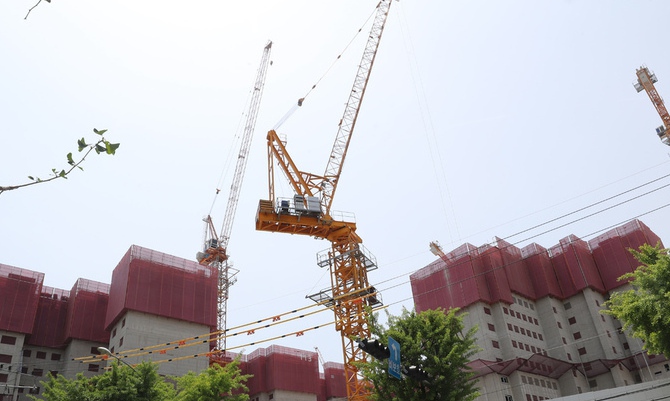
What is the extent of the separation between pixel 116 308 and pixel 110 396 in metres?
44.0

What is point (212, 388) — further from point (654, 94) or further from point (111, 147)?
point (654, 94)

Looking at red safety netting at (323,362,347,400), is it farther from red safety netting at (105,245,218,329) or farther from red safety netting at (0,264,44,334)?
red safety netting at (0,264,44,334)

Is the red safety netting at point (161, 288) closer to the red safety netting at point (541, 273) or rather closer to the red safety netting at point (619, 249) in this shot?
the red safety netting at point (541, 273)

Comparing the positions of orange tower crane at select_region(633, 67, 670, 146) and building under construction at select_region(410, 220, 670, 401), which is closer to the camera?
building under construction at select_region(410, 220, 670, 401)

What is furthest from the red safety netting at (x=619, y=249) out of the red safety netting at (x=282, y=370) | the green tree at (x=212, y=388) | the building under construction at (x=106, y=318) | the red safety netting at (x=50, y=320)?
the red safety netting at (x=50, y=320)

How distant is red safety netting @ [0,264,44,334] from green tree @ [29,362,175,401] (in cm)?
4345

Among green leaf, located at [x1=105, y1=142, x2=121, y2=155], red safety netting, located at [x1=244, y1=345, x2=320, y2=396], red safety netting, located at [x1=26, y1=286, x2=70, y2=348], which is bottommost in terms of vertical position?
green leaf, located at [x1=105, y1=142, x2=121, y2=155]

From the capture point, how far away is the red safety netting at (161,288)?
74850mm

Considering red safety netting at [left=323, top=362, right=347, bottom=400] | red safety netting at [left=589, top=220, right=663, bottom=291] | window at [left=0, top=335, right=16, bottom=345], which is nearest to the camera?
window at [left=0, top=335, right=16, bottom=345]

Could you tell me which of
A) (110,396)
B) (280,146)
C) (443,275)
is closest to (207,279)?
(280,146)

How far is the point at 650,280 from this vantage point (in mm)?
26078

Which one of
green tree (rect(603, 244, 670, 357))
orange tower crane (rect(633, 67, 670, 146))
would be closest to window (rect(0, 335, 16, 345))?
green tree (rect(603, 244, 670, 357))

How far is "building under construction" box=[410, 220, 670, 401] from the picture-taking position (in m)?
81.6

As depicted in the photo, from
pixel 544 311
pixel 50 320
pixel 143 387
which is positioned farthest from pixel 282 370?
pixel 143 387
